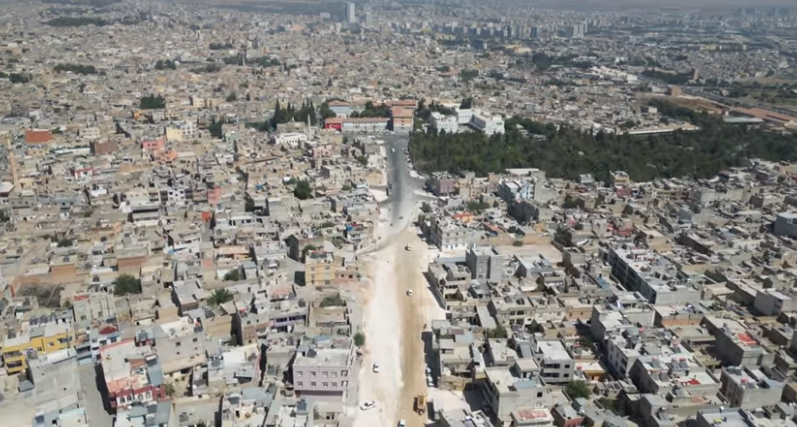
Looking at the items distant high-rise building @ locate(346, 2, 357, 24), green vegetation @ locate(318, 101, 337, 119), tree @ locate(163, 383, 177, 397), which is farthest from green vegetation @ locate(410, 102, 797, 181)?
distant high-rise building @ locate(346, 2, 357, 24)

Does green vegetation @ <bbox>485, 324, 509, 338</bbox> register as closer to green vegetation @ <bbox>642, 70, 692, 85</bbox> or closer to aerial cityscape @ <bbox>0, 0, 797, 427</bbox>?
aerial cityscape @ <bbox>0, 0, 797, 427</bbox>

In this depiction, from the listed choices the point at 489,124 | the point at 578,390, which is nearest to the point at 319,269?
the point at 578,390

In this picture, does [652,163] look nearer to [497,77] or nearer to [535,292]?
[535,292]

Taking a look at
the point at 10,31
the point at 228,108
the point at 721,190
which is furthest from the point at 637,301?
the point at 10,31

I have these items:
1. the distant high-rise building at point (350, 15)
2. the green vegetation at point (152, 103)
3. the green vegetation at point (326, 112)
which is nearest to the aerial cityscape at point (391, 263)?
the green vegetation at point (152, 103)

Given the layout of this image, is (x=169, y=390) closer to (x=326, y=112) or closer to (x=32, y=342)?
(x=32, y=342)

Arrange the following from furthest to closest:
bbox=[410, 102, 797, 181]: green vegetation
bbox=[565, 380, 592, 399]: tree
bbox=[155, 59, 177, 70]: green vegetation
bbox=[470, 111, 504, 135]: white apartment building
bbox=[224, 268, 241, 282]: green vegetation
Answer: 1. bbox=[155, 59, 177, 70]: green vegetation
2. bbox=[470, 111, 504, 135]: white apartment building
3. bbox=[410, 102, 797, 181]: green vegetation
4. bbox=[224, 268, 241, 282]: green vegetation
5. bbox=[565, 380, 592, 399]: tree

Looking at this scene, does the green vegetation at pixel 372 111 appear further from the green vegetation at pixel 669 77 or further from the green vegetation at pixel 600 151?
the green vegetation at pixel 669 77
